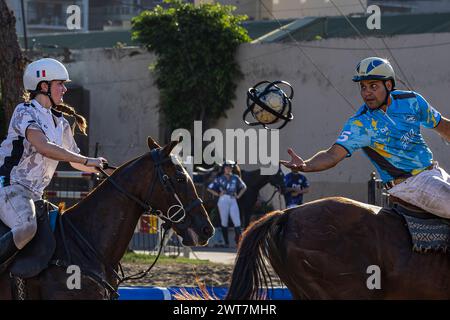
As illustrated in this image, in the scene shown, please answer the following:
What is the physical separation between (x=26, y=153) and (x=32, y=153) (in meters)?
0.05

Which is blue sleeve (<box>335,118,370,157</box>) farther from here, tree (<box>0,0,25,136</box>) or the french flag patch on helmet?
tree (<box>0,0,25,136</box>)

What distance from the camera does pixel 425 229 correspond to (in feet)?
22.7

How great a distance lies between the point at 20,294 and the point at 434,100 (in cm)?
1842

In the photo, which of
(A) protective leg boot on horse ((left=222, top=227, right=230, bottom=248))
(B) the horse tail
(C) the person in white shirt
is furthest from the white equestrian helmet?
(A) protective leg boot on horse ((left=222, top=227, right=230, bottom=248))

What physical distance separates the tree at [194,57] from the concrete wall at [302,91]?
53 cm

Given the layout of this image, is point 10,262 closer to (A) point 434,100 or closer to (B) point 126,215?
(B) point 126,215

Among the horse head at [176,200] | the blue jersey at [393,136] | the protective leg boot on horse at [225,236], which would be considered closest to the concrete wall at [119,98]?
the protective leg boot on horse at [225,236]

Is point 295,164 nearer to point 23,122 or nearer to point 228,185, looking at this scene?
point 23,122

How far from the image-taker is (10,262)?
7.13m

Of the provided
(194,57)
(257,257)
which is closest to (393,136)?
(257,257)

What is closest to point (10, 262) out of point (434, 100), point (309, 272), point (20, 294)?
point (20, 294)

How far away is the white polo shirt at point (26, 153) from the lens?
24.4ft

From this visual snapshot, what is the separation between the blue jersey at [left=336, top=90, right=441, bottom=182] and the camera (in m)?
7.16

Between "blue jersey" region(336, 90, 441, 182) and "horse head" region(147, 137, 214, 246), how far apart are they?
4.44 ft
